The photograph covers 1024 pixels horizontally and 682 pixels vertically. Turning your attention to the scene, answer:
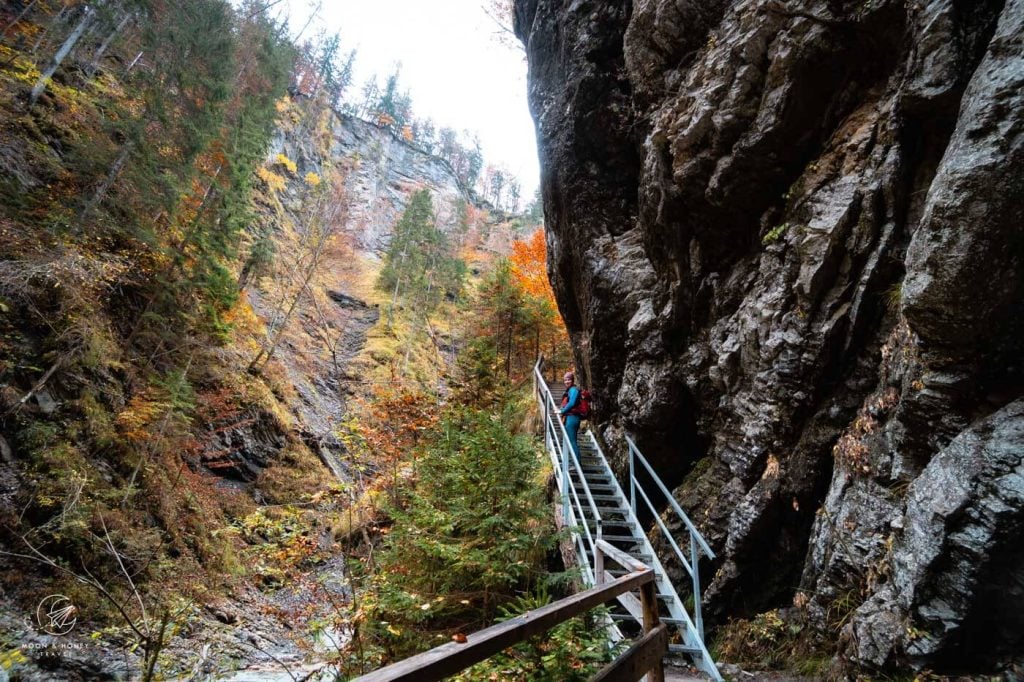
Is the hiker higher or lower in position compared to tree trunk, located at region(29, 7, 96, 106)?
lower

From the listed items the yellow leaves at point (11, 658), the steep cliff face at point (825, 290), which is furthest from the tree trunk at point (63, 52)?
the steep cliff face at point (825, 290)

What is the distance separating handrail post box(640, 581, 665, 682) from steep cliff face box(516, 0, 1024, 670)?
6.56 ft

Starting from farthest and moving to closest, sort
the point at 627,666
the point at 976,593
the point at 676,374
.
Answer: the point at 676,374 → the point at 976,593 → the point at 627,666

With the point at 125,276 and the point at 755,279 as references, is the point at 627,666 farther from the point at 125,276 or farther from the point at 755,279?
the point at 125,276

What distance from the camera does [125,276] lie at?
10.6 m

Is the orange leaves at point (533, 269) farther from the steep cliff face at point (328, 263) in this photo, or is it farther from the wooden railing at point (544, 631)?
the wooden railing at point (544, 631)

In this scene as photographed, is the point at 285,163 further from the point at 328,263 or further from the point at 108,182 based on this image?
the point at 108,182

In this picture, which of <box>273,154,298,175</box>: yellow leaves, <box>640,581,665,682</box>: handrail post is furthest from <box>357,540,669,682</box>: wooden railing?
<box>273,154,298,175</box>: yellow leaves

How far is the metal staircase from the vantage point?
15.1 feet

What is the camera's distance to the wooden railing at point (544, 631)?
3.78 ft

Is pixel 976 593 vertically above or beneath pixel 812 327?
beneath

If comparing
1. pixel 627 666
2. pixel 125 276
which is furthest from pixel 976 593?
pixel 125 276

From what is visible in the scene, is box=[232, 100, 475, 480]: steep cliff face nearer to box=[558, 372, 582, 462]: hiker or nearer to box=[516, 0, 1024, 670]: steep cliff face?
box=[558, 372, 582, 462]: hiker

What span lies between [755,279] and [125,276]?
13.5 m
